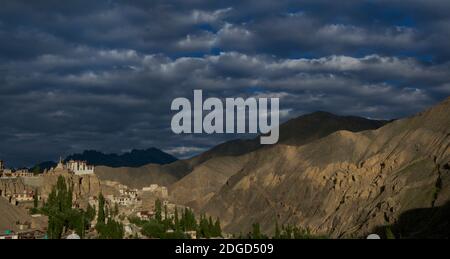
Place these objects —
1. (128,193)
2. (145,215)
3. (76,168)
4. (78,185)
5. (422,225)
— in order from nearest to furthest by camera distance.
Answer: (422,225)
(145,215)
(78,185)
(76,168)
(128,193)

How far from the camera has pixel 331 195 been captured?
166 meters

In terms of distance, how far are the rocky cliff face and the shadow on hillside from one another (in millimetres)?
2209

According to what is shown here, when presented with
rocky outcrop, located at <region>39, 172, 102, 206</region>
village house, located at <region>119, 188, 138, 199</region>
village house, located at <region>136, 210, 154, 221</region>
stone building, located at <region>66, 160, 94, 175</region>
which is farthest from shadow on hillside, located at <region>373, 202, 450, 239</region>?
stone building, located at <region>66, 160, 94, 175</region>

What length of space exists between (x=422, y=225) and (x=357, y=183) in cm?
4686

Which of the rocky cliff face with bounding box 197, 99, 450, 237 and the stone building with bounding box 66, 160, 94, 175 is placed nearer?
the rocky cliff face with bounding box 197, 99, 450, 237

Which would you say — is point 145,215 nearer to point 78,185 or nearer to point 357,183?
A: point 78,185

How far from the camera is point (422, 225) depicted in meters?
114

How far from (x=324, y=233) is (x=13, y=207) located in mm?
67913

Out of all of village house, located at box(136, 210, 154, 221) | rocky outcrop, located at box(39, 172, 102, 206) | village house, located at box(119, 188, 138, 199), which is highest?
rocky outcrop, located at box(39, 172, 102, 206)

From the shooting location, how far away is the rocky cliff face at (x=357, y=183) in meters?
131

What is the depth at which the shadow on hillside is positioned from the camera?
345 feet

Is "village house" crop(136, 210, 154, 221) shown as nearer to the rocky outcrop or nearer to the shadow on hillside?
the rocky outcrop

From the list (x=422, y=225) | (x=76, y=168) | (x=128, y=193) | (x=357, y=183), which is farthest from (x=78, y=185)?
(x=422, y=225)
